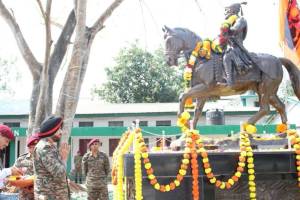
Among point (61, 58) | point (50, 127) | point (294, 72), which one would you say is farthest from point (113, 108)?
point (50, 127)

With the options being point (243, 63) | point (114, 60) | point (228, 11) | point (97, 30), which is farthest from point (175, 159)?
point (114, 60)

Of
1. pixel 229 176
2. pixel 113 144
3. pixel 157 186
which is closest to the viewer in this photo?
pixel 157 186

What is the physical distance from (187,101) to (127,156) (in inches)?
68.1

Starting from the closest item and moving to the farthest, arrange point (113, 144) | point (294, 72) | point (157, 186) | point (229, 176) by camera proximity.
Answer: point (157, 186) → point (229, 176) → point (294, 72) → point (113, 144)

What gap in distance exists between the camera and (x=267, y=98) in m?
6.67

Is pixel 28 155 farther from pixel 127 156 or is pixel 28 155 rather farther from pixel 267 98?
pixel 267 98

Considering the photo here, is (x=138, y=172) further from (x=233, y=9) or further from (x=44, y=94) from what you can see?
(x=44, y=94)

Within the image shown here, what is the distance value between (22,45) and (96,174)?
3.86 meters

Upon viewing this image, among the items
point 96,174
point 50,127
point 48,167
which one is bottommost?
point 96,174

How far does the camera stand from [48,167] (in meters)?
4.00

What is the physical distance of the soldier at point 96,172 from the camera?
7930mm

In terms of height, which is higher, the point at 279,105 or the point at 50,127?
the point at 279,105

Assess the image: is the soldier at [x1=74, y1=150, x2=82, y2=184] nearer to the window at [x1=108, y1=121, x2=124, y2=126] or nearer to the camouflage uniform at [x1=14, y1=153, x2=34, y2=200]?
the window at [x1=108, y1=121, x2=124, y2=126]

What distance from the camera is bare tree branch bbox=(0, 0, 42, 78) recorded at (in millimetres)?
9758
